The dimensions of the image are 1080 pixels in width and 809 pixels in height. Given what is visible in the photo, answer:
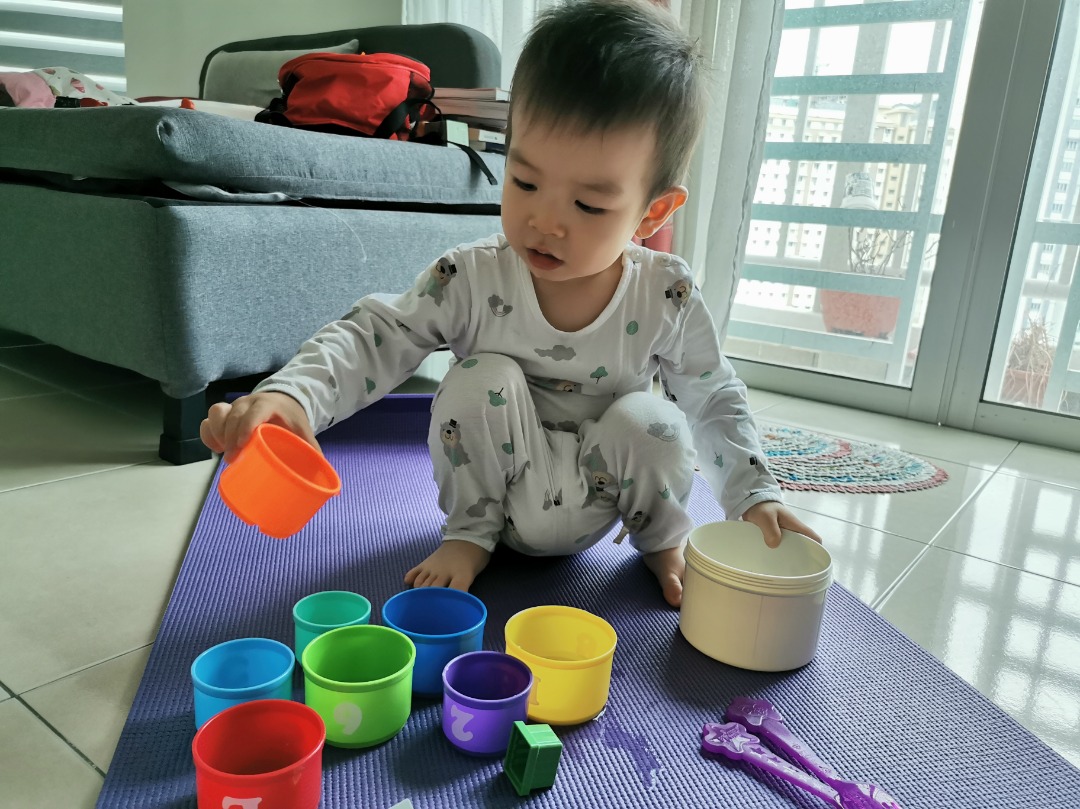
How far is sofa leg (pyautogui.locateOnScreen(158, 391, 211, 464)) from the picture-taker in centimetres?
114

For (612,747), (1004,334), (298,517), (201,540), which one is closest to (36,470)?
(201,540)

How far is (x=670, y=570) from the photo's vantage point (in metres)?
0.87

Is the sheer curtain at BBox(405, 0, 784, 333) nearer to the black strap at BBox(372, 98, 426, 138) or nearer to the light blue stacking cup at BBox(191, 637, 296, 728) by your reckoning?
the black strap at BBox(372, 98, 426, 138)

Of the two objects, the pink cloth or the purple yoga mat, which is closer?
the purple yoga mat

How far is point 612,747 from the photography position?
2.03 feet

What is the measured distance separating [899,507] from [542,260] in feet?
2.45

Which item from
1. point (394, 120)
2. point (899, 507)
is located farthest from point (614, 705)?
point (394, 120)

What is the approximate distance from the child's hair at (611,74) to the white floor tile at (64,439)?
29.5 inches

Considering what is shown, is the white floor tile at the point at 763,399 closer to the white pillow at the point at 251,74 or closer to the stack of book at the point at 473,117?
the stack of book at the point at 473,117

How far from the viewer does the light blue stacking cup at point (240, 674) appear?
56 cm

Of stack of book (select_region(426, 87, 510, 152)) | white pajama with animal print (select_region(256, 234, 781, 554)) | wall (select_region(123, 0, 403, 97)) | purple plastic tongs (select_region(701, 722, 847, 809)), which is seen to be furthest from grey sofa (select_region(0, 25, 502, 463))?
wall (select_region(123, 0, 403, 97))

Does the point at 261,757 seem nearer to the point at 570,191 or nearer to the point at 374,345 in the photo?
the point at 374,345

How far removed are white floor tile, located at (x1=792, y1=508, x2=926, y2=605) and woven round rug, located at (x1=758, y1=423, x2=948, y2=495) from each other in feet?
0.48

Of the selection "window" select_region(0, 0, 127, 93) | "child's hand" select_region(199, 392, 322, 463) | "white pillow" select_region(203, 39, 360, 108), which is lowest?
"child's hand" select_region(199, 392, 322, 463)
